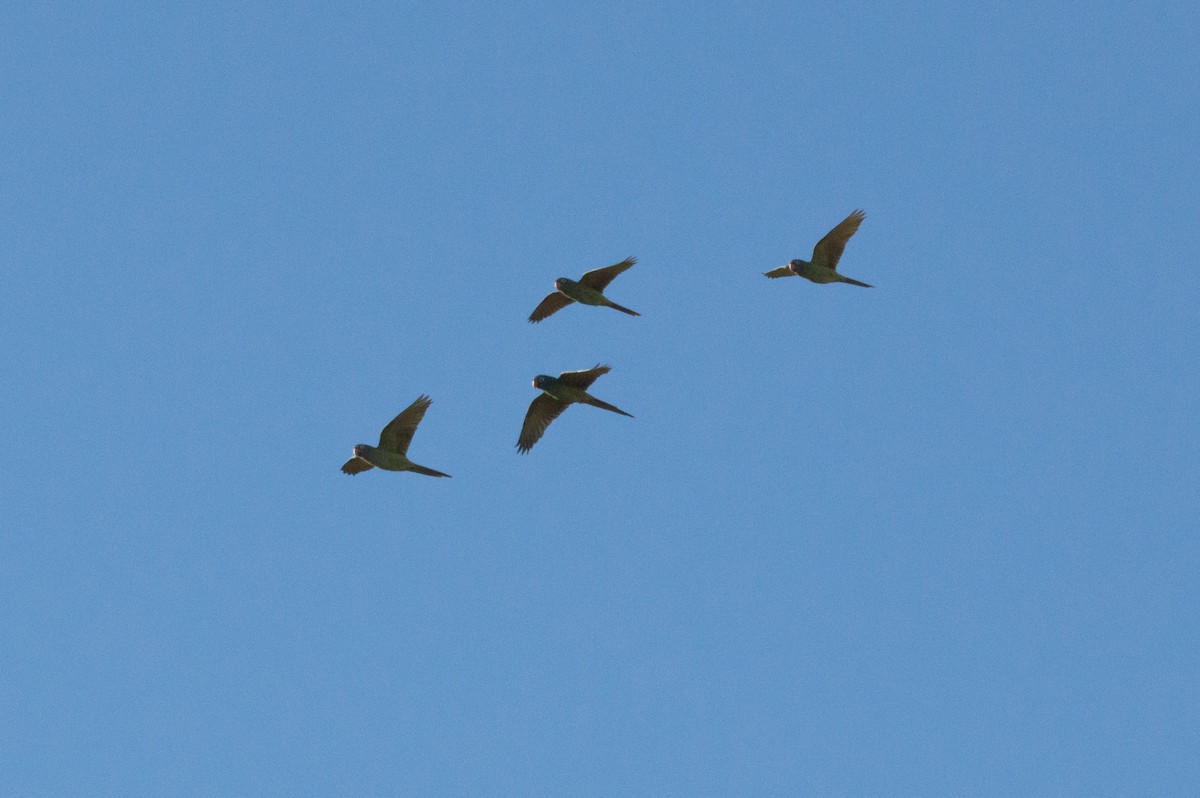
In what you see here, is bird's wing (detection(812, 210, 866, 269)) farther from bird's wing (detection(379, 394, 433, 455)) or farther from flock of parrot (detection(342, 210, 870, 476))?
bird's wing (detection(379, 394, 433, 455))

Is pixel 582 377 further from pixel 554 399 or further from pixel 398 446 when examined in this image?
pixel 398 446

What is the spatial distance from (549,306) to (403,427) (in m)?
6.45

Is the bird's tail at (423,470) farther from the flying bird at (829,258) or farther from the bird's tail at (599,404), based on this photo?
the flying bird at (829,258)

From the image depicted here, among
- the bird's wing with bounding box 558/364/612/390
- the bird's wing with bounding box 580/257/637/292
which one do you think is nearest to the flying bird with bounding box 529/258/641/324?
the bird's wing with bounding box 580/257/637/292

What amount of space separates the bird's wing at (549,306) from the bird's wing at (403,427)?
573cm

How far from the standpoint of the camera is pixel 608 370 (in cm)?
3506

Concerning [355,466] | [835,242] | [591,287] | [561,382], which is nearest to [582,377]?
[561,382]

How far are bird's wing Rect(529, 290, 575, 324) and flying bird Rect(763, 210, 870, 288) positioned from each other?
18.6 ft

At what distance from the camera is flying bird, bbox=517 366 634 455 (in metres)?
35.4

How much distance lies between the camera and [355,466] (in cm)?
3566

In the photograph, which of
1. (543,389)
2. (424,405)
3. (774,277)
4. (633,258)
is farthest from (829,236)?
(424,405)

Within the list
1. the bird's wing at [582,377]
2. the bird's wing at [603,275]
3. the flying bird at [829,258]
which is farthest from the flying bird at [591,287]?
the flying bird at [829,258]

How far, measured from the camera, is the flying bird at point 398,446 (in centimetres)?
3391

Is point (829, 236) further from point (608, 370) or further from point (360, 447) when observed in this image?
point (360, 447)
